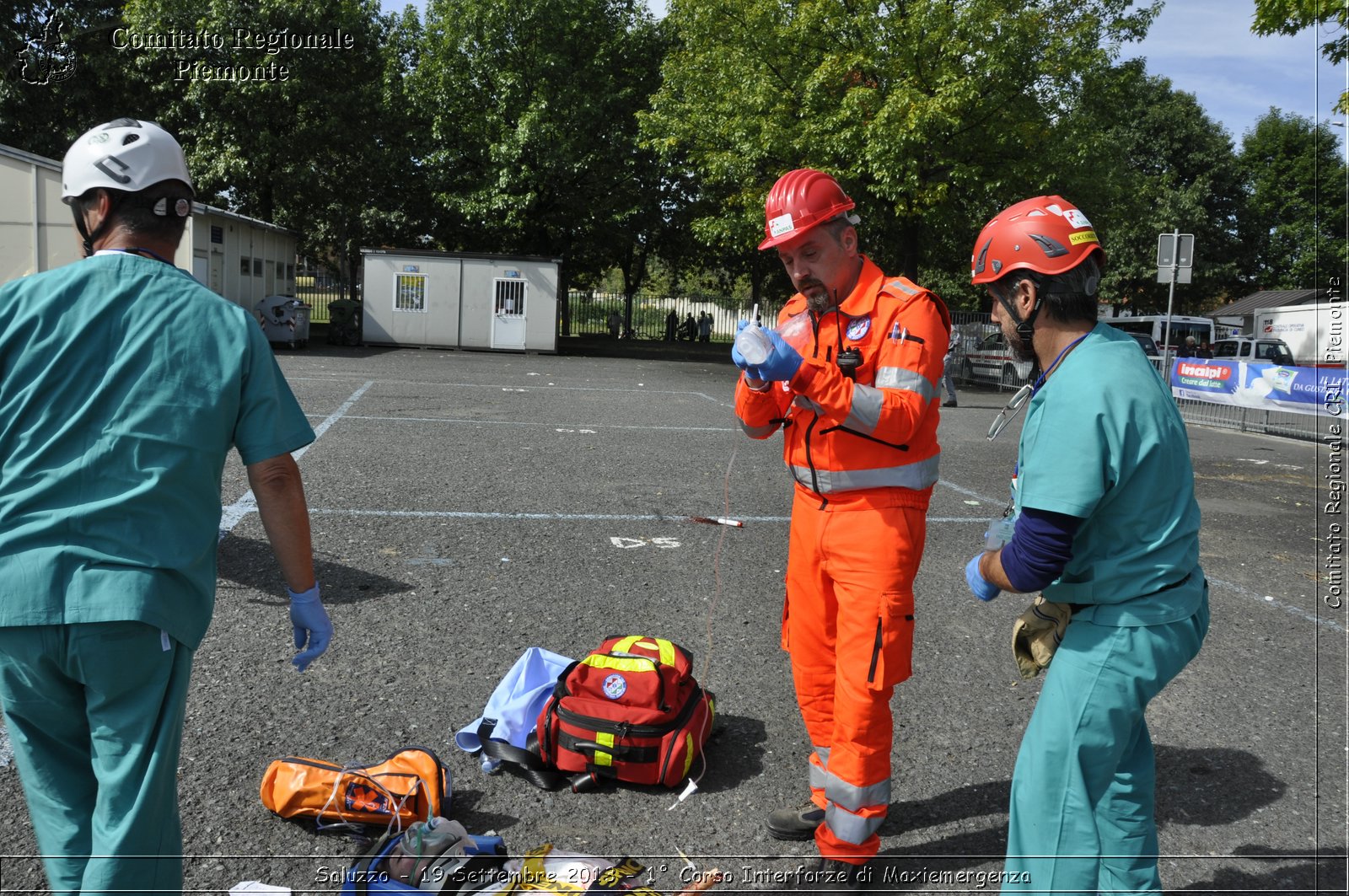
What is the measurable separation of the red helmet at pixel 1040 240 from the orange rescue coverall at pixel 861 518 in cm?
63

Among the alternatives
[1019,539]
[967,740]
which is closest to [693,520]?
[967,740]

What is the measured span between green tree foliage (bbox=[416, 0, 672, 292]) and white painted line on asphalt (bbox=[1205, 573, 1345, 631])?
28.8m

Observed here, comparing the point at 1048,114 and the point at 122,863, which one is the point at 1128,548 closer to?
the point at 122,863

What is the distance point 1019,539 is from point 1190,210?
52.1m

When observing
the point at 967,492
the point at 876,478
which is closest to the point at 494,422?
the point at 967,492

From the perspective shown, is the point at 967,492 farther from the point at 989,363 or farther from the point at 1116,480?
the point at 989,363

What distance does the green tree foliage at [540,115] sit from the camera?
109 feet

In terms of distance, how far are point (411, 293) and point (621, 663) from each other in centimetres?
Answer: 2815

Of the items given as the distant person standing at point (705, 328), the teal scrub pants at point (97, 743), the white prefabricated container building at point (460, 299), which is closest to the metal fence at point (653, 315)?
the distant person standing at point (705, 328)

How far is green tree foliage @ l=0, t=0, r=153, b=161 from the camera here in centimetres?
3138

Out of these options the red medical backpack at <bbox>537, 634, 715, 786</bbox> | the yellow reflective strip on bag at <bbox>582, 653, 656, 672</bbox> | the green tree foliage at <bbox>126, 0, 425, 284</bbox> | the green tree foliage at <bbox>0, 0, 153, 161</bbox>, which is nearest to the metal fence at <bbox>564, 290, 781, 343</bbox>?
the green tree foliage at <bbox>126, 0, 425, 284</bbox>

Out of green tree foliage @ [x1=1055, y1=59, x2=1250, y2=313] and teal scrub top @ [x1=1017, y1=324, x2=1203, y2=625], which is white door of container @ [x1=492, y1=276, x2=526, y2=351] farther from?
teal scrub top @ [x1=1017, y1=324, x2=1203, y2=625]

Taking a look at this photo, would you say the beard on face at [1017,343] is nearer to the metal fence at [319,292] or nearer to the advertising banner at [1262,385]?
the advertising banner at [1262,385]

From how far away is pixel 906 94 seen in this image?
22.3 meters
